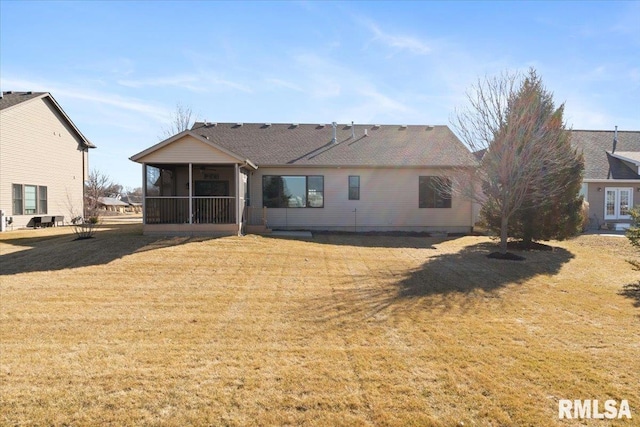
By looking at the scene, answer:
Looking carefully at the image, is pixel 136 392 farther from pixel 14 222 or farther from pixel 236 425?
pixel 14 222

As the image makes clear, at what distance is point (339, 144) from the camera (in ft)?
62.4

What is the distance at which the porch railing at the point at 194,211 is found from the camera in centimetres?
1434

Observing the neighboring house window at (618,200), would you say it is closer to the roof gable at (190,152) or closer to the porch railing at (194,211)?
→ the roof gable at (190,152)

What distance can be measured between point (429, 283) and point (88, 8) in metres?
11.6

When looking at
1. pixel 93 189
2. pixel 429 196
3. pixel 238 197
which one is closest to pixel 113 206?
pixel 93 189

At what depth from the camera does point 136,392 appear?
3500mm

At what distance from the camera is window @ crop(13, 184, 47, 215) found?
19.2 meters

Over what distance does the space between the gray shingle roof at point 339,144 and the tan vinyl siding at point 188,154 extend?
248 centimetres

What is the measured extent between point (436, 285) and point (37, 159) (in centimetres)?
2288

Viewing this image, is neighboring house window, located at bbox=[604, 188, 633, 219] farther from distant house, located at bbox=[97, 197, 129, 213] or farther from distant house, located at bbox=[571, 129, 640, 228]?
distant house, located at bbox=[97, 197, 129, 213]

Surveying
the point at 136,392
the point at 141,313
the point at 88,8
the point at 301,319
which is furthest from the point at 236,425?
the point at 88,8

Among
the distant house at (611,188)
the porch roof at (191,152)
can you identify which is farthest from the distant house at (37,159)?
the distant house at (611,188)

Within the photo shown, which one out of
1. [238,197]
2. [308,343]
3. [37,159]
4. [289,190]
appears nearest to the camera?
[308,343]

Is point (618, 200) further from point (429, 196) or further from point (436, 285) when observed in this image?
point (436, 285)
